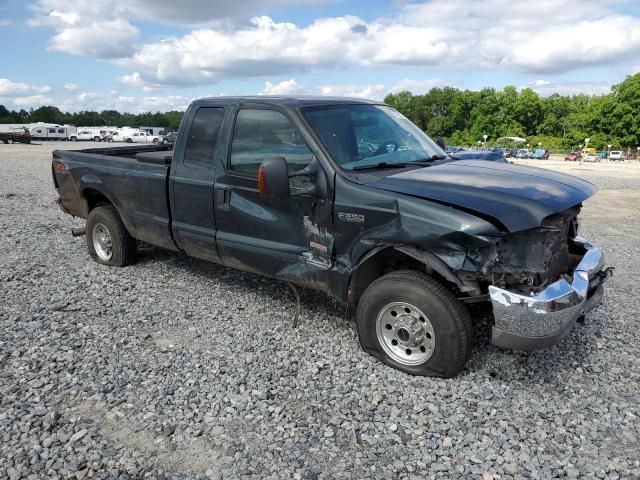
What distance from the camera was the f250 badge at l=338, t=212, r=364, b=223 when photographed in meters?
3.97

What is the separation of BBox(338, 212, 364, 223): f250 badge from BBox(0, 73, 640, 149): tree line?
87.5m

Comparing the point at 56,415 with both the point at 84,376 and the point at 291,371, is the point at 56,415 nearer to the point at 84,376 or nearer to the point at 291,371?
the point at 84,376

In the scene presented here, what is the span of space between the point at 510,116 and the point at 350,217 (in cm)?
11307

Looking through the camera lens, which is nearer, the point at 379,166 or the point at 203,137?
the point at 379,166

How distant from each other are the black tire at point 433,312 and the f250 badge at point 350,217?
0.46 meters

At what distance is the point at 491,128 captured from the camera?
110 metres

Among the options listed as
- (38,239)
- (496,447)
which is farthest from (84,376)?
(38,239)

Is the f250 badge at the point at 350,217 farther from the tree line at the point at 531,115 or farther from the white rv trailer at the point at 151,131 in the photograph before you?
the tree line at the point at 531,115

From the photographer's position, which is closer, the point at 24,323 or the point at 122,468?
the point at 122,468

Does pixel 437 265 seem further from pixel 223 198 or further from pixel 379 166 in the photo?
pixel 223 198

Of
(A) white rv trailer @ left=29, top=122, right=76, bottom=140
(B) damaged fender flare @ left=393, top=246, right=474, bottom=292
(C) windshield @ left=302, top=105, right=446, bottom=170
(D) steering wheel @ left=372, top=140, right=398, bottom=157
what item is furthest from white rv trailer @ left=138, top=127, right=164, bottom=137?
(B) damaged fender flare @ left=393, top=246, right=474, bottom=292

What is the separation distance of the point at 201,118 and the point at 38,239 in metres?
4.49

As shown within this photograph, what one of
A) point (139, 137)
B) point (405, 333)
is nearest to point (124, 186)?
point (405, 333)

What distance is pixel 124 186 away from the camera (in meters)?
5.99
